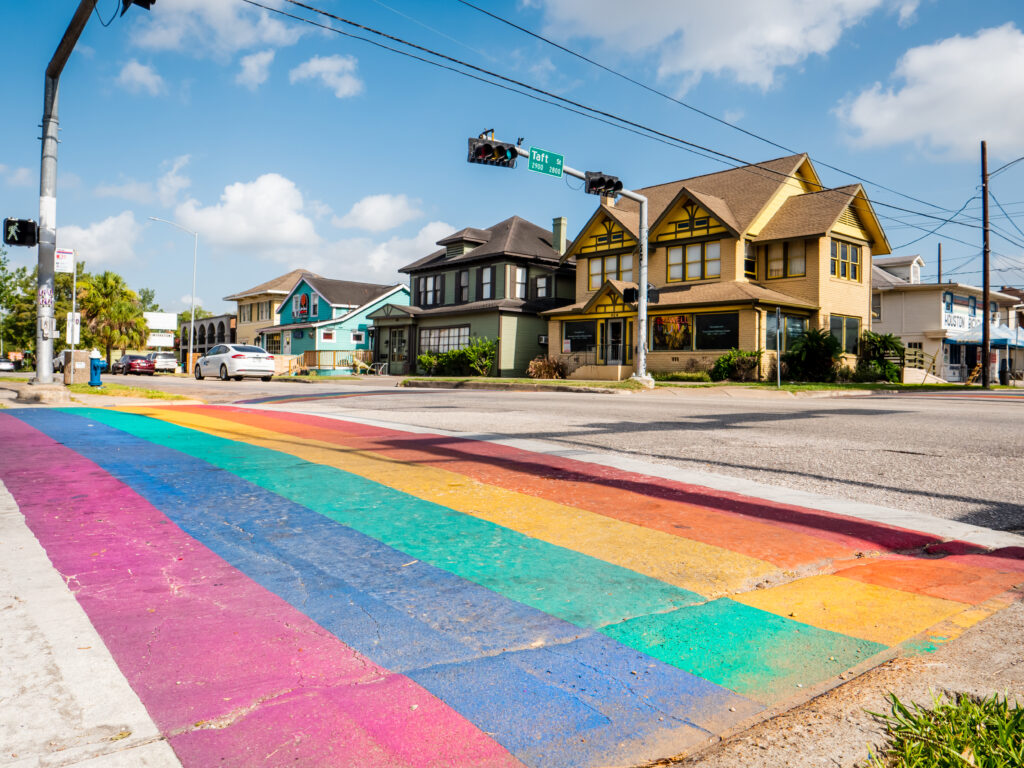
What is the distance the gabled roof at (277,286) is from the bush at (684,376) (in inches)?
1481

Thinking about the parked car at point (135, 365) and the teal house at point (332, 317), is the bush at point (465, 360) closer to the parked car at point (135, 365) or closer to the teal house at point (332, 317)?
the teal house at point (332, 317)

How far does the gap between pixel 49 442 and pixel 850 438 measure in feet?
32.3

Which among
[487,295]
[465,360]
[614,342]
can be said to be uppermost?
[487,295]

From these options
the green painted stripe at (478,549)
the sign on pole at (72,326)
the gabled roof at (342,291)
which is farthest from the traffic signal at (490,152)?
the gabled roof at (342,291)

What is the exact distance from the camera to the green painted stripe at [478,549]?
11.2 ft

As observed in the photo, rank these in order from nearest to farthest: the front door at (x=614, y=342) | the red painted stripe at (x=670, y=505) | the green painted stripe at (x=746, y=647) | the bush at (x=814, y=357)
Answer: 1. the green painted stripe at (x=746, y=647)
2. the red painted stripe at (x=670, y=505)
3. the bush at (x=814, y=357)
4. the front door at (x=614, y=342)

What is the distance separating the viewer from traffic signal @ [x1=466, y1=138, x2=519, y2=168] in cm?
1739

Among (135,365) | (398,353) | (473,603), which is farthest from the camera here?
(135,365)

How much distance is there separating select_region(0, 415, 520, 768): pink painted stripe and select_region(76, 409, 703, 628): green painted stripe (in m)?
0.98

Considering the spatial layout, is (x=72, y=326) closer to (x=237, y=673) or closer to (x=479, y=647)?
(x=237, y=673)

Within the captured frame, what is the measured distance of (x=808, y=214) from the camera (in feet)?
105

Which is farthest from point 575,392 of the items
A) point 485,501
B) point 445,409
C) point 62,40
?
point 485,501

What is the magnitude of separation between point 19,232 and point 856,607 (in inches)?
561

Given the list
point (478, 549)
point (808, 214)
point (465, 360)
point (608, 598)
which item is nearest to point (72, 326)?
point (478, 549)
